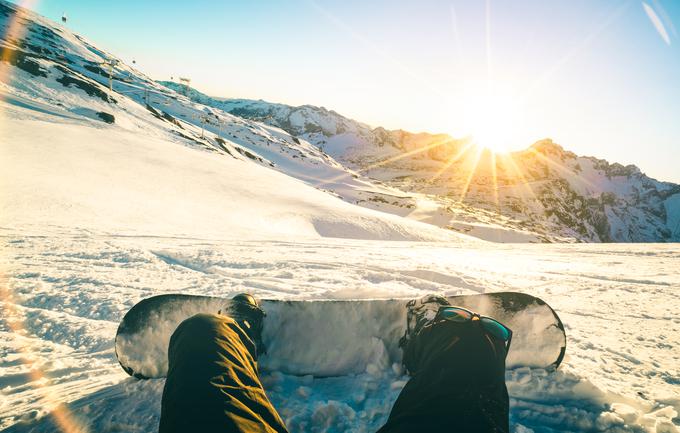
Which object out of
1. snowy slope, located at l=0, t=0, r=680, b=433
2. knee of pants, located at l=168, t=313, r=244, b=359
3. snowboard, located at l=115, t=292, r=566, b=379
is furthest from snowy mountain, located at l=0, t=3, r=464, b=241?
knee of pants, located at l=168, t=313, r=244, b=359

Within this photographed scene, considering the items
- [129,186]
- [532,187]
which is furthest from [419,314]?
[532,187]

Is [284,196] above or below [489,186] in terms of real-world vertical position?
below

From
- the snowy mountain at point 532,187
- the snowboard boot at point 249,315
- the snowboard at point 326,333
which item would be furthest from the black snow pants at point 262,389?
the snowy mountain at point 532,187

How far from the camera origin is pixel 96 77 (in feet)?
198

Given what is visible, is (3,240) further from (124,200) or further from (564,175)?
(564,175)

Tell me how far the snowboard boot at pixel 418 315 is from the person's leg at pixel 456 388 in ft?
0.94

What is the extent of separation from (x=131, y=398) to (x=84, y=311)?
1.92 metres

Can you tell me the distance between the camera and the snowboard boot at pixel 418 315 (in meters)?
2.61

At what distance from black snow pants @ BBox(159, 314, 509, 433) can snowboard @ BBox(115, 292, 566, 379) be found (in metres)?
0.56

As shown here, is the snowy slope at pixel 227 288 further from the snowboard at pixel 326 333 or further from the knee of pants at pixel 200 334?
the knee of pants at pixel 200 334

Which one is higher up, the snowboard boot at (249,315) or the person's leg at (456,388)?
the person's leg at (456,388)

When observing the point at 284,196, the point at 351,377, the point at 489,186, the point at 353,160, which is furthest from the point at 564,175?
the point at 351,377

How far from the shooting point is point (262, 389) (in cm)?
183

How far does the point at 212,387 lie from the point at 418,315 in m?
1.78
